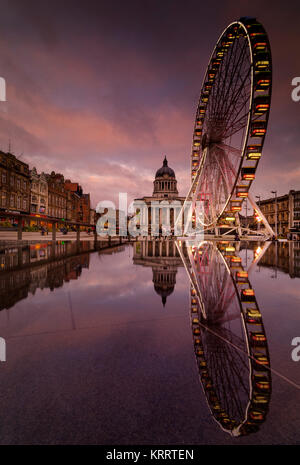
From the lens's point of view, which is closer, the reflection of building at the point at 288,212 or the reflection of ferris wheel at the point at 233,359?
the reflection of ferris wheel at the point at 233,359

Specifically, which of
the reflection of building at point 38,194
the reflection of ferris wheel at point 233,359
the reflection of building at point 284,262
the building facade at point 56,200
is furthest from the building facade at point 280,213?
the reflection of ferris wheel at point 233,359

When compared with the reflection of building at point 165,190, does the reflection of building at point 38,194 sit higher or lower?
lower

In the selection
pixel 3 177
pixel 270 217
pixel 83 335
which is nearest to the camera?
pixel 83 335

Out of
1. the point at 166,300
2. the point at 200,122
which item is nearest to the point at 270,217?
the point at 200,122

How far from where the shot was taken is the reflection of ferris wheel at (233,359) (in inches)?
68.5

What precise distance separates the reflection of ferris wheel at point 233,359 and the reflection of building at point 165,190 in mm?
125209

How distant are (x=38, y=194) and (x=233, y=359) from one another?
71.9 m

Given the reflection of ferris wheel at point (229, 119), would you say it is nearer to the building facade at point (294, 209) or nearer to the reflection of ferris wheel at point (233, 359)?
the reflection of ferris wheel at point (233, 359)

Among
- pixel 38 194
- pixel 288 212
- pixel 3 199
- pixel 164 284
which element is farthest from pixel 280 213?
pixel 164 284

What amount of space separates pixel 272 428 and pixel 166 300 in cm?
326

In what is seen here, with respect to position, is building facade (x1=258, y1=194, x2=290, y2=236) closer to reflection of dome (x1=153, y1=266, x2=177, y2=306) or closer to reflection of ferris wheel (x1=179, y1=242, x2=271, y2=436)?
reflection of dome (x1=153, y1=266, x2=177, y2=306)

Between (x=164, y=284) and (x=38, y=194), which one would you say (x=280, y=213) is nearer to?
(x=38, y=194)
